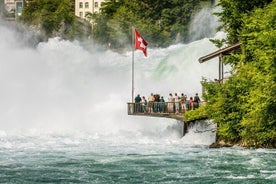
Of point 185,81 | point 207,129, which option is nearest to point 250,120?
point 207,129

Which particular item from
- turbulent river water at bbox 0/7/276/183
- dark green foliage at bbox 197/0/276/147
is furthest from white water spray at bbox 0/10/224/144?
dark green foliage at bbox 197/0/276/147

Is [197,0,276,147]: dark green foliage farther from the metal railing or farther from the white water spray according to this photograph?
the white water spray

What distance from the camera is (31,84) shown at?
7219 cm

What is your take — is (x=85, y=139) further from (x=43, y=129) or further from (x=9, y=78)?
(x=9, y=78)

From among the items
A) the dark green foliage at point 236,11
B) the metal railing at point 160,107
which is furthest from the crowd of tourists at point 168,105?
A: the dark green foliage at point 236,11

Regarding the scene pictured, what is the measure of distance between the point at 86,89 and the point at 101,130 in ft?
58.1

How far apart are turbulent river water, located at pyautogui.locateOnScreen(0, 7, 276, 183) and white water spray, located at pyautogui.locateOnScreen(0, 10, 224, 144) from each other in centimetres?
8

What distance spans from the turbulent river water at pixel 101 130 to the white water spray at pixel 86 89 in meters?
0.08

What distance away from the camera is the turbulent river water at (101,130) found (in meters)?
31.9

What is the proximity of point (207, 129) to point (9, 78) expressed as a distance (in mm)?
31548

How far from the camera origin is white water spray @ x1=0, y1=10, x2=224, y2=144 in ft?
187

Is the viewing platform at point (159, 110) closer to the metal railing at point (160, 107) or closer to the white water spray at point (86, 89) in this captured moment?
the metal railing at point (160, 107)

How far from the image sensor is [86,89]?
235 feet

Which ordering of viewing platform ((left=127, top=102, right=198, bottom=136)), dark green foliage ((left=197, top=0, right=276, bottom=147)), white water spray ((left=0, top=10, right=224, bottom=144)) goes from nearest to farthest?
dark green foliage ((left=197, top=0, right=276, bottom=147)), viewing platform ((left=127, top=102, right=198, bottom=136)), white water spray ((left=0, top=10, right=224, bottom=144))
